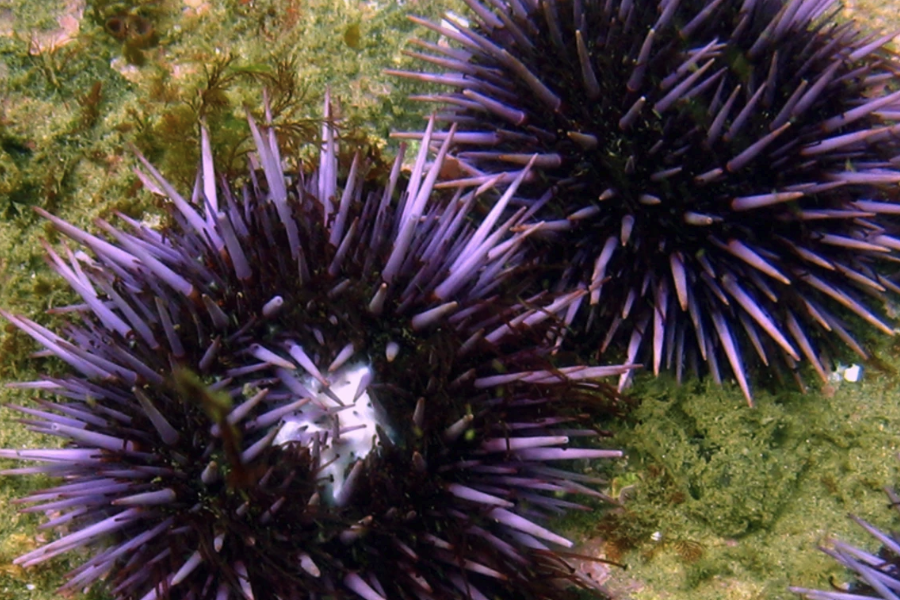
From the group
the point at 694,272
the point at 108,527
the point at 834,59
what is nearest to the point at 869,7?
the point at 834,59

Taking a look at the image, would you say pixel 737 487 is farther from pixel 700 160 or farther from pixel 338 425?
pixel 338 425

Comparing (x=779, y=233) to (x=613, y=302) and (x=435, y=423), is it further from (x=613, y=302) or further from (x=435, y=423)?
(x=435, y=423)

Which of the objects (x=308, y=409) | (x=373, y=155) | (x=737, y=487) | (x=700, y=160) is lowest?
(x=737, y=487)

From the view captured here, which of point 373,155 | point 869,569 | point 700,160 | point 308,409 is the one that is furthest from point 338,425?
point 869,569

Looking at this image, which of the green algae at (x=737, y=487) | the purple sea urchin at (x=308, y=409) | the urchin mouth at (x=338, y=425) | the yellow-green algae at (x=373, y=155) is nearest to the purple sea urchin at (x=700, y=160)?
the green algae at (x=737, y=487)

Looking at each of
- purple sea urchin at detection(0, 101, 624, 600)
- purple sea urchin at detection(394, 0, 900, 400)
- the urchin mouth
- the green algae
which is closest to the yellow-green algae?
the green algae

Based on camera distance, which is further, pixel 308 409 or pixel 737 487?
pixel 737 487

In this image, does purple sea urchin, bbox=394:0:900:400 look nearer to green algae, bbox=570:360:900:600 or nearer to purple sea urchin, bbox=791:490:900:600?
green algae, bbox=570:360:900:600

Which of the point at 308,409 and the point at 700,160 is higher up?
the point at 700,160
